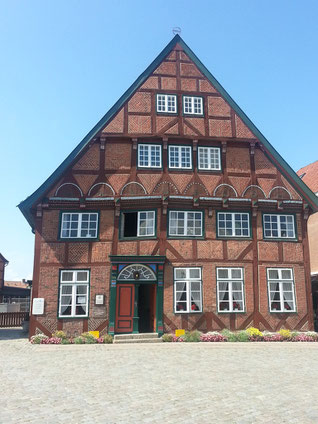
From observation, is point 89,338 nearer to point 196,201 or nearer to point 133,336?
point 133,336

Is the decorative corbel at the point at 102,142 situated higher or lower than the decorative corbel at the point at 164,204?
higher

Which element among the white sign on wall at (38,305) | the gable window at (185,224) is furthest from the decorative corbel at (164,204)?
the white sign on wall at (38,305)

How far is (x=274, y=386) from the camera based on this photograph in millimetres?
8234

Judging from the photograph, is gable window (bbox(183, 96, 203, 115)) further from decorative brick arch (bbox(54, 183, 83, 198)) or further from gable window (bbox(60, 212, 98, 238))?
gable window (bbox(60, 212, 98, 238))

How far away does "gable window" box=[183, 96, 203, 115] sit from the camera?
62.3 feet

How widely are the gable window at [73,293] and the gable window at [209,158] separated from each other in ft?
25.4

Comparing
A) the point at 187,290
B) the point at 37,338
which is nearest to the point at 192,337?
the point at 187,290

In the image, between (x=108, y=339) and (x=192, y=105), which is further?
(x=192, y=105)

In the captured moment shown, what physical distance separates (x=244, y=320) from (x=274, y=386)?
8.71 metres

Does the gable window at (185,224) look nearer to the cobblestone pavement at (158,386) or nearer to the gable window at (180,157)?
the gable window at (180,157)

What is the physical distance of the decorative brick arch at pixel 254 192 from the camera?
18.0 meters

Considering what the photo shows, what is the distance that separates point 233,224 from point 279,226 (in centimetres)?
236

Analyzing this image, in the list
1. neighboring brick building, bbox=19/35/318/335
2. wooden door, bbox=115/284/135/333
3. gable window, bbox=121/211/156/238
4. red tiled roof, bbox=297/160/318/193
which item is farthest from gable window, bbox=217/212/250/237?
red tiled roof, bbox=297/160/318/193

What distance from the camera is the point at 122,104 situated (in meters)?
18.6
